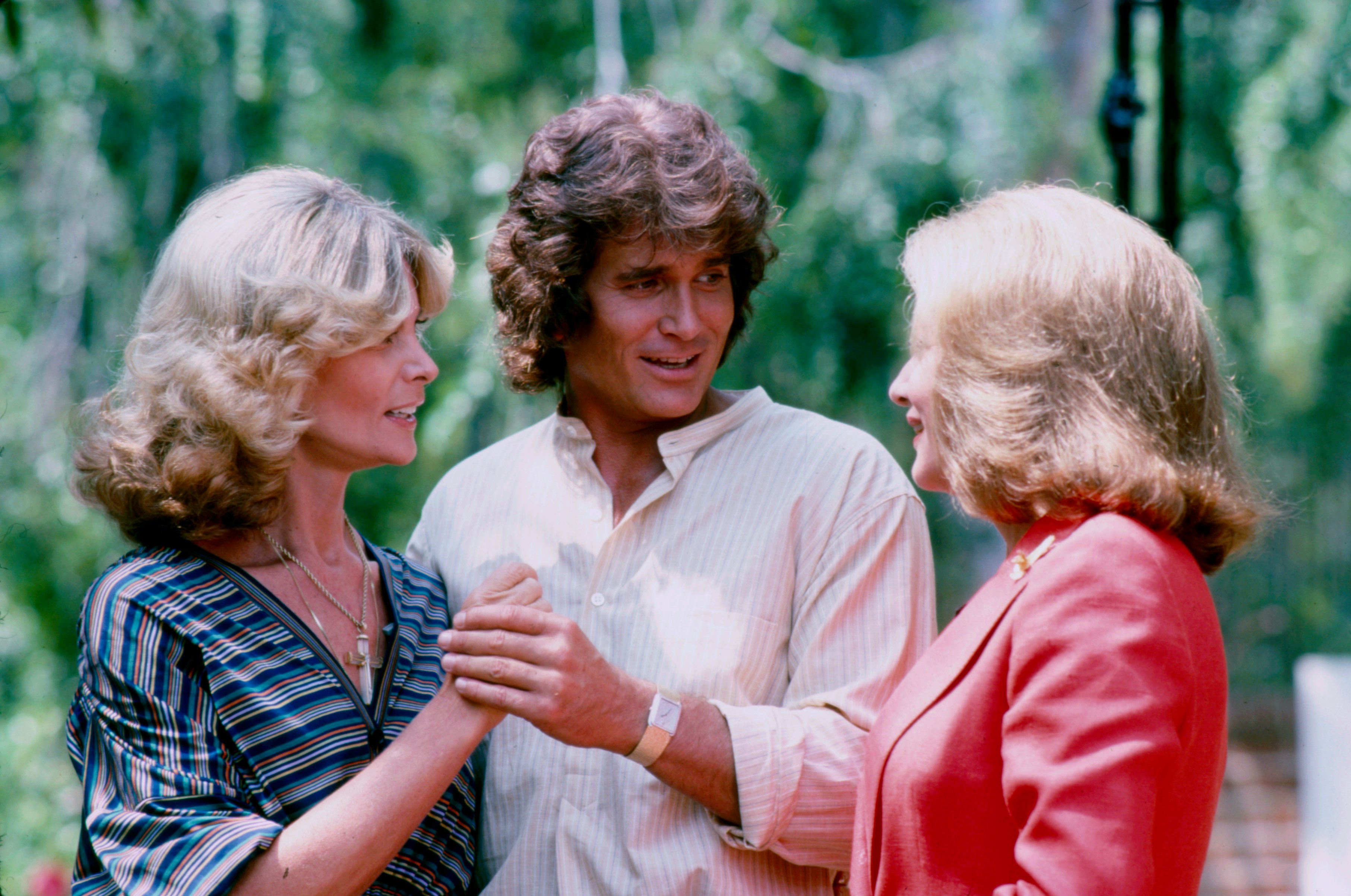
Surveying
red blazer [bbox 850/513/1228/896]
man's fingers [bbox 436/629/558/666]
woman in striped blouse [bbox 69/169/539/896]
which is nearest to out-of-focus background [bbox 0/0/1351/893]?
woman in striped blouse [bbox 69/169/539/896]

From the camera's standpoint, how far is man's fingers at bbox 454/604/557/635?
163cm

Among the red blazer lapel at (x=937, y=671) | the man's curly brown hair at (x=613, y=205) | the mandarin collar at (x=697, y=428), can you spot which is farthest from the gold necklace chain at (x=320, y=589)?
the red blazer lapel at (x=937, y=671)

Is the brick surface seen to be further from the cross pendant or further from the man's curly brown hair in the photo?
the cross pendant

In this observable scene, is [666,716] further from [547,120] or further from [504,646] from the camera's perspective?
[547,120]

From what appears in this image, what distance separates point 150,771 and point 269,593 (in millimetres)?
302

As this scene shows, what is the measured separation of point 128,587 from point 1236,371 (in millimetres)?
4917

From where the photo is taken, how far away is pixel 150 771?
5.01 ft

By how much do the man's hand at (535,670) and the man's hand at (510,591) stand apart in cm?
2

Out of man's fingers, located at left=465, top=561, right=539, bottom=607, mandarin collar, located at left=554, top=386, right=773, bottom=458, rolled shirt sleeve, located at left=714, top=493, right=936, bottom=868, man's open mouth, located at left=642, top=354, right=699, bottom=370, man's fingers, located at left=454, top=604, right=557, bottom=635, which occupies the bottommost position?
rolled shirt sleeve, located at left=714, top=493, right=936, bottom=868

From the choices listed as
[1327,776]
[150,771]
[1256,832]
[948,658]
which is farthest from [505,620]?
[1256,832]

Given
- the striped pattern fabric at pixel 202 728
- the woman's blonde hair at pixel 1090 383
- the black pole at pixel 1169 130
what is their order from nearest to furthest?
the woman's blonde hair at pixel 1090 383, the striped pattern fabric at pixel 202 728, the black pole at pixel 1169 130

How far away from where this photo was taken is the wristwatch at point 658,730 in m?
1.68

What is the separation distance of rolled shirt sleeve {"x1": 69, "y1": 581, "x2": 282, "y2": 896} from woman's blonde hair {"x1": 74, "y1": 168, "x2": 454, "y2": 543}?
0.15m

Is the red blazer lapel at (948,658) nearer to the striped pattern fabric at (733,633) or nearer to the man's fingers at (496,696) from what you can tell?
the striped pattern fabric at (733,633)
